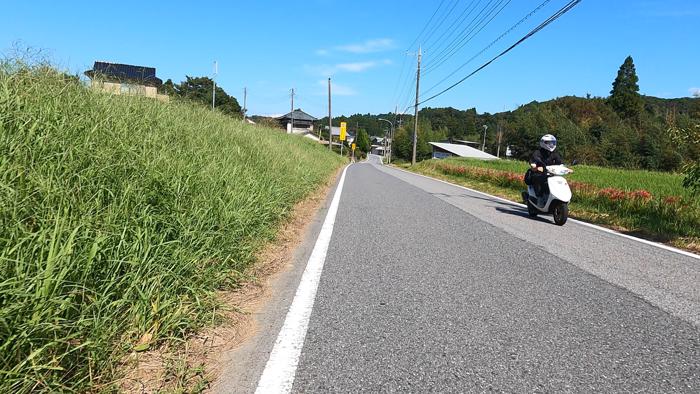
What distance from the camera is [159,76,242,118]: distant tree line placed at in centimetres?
943

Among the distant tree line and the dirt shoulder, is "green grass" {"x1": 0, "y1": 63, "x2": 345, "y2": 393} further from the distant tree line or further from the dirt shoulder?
the distant tree line

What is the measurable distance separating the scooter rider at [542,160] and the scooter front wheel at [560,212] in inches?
21.0

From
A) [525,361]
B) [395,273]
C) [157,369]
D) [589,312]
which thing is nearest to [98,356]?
[157,369]

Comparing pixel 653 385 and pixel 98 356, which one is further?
pixel 653 385

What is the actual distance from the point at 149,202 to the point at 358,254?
2.30 meters

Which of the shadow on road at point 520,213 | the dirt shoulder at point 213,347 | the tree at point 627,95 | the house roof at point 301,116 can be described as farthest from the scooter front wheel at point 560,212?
the house roof at point 301,116

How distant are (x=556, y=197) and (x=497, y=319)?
5.47 m

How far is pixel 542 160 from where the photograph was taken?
28.3 feet

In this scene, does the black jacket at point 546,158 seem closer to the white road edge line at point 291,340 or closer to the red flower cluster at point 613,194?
the red flower cluster at point 613,194

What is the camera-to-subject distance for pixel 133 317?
2449mm

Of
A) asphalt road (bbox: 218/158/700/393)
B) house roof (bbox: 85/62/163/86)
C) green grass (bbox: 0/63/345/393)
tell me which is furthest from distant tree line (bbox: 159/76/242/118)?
asphalt road (bbox: 218/158/700/393)

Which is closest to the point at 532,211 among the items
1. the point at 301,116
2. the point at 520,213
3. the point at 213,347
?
the point at 520,213

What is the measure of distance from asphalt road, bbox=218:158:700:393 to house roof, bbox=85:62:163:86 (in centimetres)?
419

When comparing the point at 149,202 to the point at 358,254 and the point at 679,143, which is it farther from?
the point at 679,143
